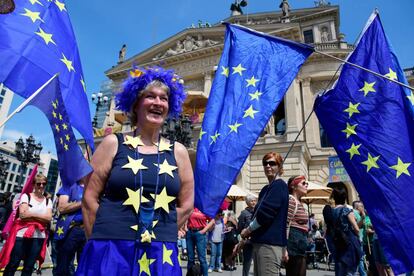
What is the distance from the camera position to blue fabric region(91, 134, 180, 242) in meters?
1.59

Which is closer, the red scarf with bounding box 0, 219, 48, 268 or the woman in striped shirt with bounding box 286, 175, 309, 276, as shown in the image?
the woman in striped shirt with bounding box 286, 175, 309, 276

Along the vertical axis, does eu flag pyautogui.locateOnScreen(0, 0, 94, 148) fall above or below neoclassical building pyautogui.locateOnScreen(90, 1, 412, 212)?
below

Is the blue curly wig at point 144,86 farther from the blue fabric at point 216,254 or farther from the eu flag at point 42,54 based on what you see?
the blue fabric at point 216,254

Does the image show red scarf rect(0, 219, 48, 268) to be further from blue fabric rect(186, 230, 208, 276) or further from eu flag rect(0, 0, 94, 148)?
blue fabric rect(186, 230, 208, 276)

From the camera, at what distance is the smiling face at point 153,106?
76.0 inches

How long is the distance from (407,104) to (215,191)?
7.41 ft

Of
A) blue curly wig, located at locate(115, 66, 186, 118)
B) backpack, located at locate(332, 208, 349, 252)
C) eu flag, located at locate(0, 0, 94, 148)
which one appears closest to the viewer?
blue curly wig, located at locate(115, 66, 186, 118)

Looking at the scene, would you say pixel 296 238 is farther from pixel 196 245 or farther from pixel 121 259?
pixel 196 245

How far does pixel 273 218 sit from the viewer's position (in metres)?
3.04

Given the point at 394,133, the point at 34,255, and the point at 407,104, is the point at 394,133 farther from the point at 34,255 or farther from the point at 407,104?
the point at 34,255

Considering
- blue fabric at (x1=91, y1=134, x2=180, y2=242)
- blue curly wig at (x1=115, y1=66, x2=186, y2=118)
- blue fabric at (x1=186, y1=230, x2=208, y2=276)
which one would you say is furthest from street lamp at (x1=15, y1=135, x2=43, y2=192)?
blue fabric at (x1=91, y1=134, x2=180, y2=242)

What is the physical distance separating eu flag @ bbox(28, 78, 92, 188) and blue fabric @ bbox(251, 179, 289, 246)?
6.19ft

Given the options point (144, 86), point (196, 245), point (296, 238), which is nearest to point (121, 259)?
point (144, 86)

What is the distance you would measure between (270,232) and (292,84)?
62.6ft
